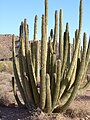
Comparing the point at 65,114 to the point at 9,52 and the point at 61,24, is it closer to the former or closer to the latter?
the point at 61,24

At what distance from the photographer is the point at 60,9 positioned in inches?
408

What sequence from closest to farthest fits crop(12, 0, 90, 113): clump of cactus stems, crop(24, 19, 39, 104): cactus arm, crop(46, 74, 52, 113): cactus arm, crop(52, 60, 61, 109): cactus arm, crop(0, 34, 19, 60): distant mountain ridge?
1. crop(46, 74, 52, 113): cactus arm
2. crop(52, 60, 61, 109): cactus arm
3. crop(12, 0, 90, 113): clump of cactus stems
4. crop(24, 19, 39, 104): cactus arm
5. crop(0, 34, 19, 60): distant mountain ridge

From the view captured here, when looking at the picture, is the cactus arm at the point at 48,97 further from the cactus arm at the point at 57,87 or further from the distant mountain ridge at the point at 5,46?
the distant mountain ridge at the point at 5,46

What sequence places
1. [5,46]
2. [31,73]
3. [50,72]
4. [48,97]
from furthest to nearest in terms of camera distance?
[5,46]
[50,72]
[31,73]
[48,97]

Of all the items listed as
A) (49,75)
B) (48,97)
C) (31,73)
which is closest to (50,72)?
(49,75)

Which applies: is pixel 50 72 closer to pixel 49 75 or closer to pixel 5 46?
pixel 49 75

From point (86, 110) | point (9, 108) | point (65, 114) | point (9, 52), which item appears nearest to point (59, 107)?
point (65, 114)

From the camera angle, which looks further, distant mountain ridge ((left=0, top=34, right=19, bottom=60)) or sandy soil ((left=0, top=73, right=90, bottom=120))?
distant mountain ridge ((left=0, top=34, right=19, bottom=60))

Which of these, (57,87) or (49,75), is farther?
(49,75)

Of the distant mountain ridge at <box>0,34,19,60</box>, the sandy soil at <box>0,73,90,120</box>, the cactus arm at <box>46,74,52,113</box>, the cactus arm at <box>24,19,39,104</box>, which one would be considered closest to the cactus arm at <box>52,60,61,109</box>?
the cactus arm at <box>46,74,52,113</box>

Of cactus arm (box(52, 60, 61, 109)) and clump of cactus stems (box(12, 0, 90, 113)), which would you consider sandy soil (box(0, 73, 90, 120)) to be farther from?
cactus arm (box(52, 60, 61, 109))

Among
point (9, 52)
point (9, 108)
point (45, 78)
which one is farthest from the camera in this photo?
point (9, 52)

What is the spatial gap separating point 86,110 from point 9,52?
194ft

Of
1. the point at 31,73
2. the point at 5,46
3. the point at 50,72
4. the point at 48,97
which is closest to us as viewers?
the point at 48,97
